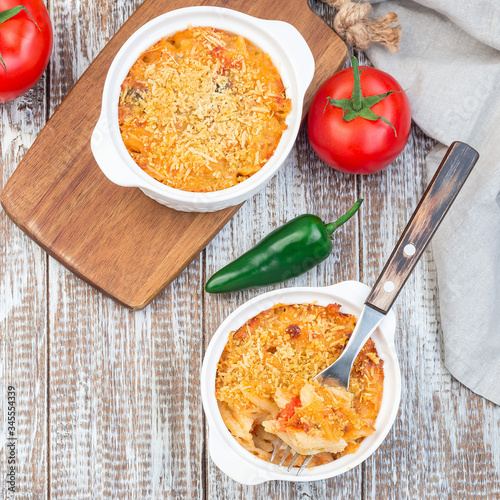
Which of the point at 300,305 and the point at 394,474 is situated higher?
the point at 300,305

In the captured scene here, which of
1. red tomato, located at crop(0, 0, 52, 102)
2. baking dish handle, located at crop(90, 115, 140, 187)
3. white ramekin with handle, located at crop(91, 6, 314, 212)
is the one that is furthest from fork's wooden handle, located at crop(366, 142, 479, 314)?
red tomato, located at crop(0, 0, 52, 102)

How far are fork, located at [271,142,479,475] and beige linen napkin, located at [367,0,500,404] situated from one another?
0.31 m

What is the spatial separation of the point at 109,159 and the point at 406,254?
107 cm

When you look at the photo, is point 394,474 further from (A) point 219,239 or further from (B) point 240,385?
(A) point 219,239

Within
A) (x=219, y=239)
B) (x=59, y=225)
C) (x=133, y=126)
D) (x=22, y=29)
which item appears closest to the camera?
(x=133, y=126)

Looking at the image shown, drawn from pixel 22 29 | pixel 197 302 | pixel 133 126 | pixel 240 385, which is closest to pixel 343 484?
pixel 240 385

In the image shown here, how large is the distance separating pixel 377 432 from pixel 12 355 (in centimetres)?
146

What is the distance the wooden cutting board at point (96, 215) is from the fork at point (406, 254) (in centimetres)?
66

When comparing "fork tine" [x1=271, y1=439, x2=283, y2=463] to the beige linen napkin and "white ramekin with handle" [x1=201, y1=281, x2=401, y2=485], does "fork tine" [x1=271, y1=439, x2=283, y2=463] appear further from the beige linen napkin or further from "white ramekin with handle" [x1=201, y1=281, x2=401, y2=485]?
the beige linen napkin

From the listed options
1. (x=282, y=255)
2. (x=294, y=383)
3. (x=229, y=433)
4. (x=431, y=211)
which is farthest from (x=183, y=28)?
(x=229, y=433)

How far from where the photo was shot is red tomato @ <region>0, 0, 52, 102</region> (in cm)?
203

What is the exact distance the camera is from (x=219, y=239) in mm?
2326

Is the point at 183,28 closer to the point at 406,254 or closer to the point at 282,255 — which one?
the point at 282,255

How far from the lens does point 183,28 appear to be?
1.97 meters
